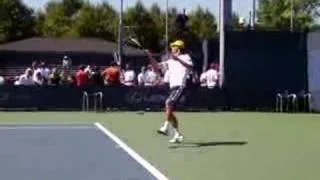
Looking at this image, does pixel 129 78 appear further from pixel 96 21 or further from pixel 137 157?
pixel 96 21

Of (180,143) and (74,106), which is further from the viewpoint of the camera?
(74,106)

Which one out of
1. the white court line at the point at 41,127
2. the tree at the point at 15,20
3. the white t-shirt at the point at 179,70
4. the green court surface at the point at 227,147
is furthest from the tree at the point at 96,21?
the white t-shirt at the point at 179,70

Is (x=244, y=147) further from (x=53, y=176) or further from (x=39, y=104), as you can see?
(x=39, y=104)

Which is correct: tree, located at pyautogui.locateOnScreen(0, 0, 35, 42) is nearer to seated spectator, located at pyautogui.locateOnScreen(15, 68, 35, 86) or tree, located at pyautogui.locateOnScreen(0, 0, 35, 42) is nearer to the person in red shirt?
seated spectator, located at pyautogui.locateOnScreen(15, 68, 35, 86)

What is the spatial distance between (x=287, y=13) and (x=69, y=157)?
64428mm

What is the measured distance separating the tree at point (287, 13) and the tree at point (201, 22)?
1517 centimetres

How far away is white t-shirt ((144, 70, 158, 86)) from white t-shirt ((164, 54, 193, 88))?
15.3m

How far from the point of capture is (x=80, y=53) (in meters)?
71.2

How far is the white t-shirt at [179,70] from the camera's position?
15234 mm

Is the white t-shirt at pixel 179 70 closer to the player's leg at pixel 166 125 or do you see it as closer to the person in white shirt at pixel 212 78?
the player's leg at pixel 166 125

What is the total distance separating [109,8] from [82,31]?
14.4 ft

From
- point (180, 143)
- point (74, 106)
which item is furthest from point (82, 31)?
point (180, 143)

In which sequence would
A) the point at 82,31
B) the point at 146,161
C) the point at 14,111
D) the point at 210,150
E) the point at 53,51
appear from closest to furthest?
the point at 146,161, the point at 210,150, the point at 14,111, the point at 53,51, the point at 82,31

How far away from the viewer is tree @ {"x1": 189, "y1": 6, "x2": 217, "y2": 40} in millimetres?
97500
